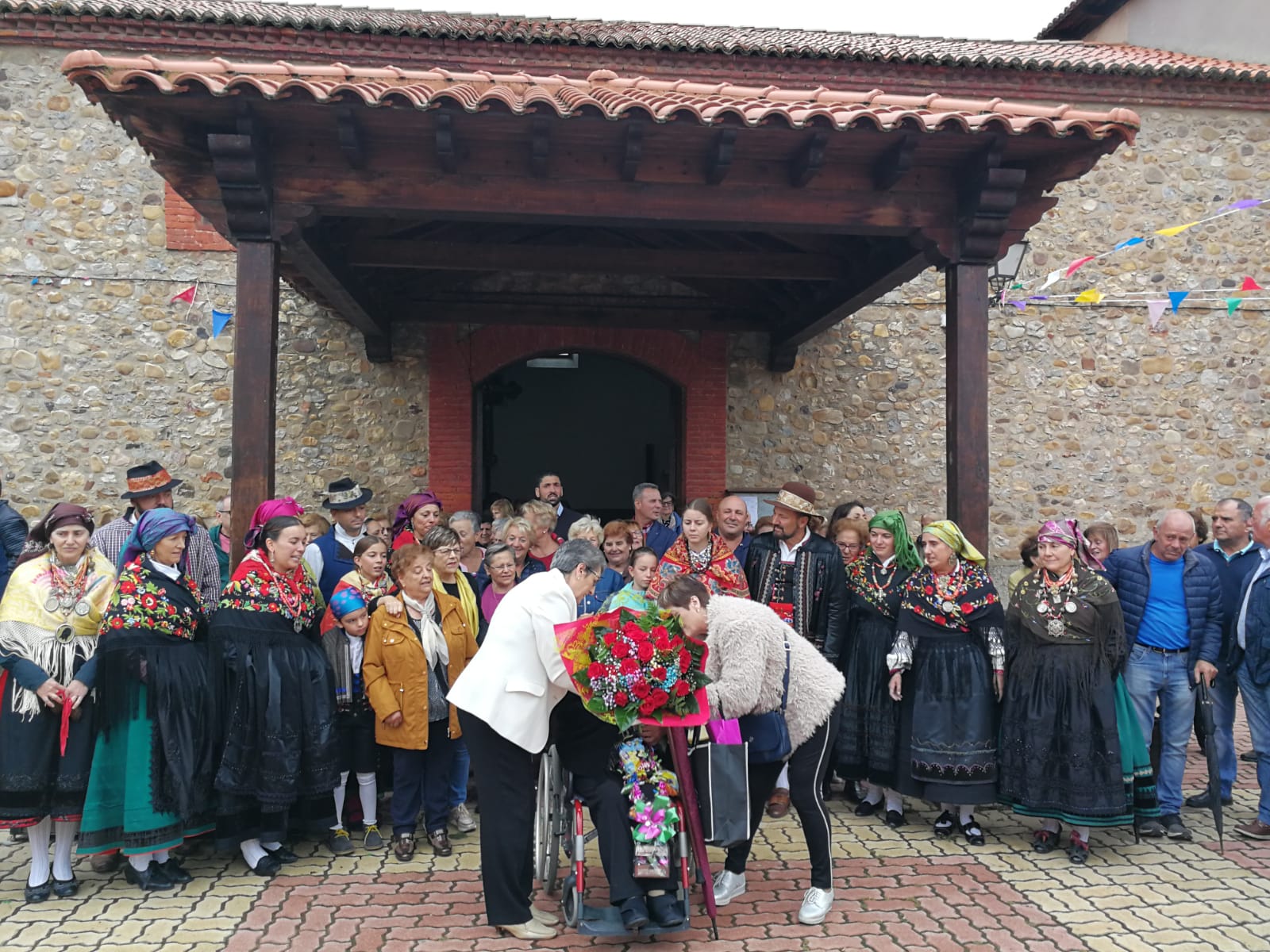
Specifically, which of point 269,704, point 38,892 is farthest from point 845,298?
point 38,892

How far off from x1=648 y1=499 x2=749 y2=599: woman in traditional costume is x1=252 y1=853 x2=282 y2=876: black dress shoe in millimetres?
2432

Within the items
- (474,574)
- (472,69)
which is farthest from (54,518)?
(472,69)

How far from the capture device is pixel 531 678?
12.2 ft

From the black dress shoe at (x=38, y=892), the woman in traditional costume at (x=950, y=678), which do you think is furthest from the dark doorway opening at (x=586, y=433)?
the black dress shoe at (x=38, y=892)

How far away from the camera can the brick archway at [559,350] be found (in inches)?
383

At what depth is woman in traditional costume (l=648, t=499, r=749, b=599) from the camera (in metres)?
5.45

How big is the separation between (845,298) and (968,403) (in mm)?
2210

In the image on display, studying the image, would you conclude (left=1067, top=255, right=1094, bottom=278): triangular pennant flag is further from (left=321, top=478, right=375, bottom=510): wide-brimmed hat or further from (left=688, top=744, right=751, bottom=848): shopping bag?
(left=688, top=744, right=751, bottom=848): shopping bag

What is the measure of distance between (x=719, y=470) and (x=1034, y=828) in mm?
5438

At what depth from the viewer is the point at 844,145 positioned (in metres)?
5.39

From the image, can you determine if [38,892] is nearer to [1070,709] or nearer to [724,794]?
[724,794]

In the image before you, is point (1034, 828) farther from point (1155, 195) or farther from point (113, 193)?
point (113, 193)

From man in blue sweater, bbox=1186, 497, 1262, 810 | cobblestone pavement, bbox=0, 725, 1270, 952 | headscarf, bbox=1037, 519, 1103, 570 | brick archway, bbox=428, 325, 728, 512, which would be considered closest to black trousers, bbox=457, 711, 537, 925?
cobblestone pavement, bbox=0, 725, 1270, 952

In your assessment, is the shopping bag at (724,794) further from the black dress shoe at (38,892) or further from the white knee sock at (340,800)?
the black dress shoe at (38,892)
